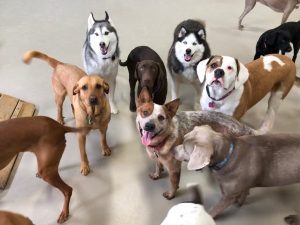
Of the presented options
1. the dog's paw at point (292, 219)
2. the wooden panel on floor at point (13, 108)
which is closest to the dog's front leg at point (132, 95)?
the wooden panel on floor at point (13, 108)

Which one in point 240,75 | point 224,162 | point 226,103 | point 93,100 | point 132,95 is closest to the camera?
point 224,162

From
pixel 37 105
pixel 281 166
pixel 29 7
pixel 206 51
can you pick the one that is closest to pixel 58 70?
pixel 37 105

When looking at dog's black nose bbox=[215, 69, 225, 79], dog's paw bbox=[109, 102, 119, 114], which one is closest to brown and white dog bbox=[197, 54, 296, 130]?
dog's black nose bbox=[215, 69, 225, 79]

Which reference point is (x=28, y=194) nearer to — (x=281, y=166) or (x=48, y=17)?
(x=281, y=166)

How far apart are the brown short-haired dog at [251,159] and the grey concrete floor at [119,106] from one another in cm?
40

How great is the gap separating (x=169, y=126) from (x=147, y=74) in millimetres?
651

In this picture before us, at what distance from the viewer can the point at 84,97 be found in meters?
2.58

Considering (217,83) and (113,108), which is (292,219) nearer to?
(217,83)

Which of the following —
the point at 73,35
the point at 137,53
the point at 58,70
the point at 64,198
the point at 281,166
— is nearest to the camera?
the point at 281,166

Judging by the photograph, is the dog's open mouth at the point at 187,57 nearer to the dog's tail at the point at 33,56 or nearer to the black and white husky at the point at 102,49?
the black and white husky at the point at 102,49

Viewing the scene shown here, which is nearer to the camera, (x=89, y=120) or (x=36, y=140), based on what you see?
(x=36, y=140)

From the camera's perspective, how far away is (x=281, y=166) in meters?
2.32

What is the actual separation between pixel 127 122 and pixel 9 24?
247 cm

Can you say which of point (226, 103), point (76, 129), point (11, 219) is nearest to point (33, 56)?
point (76, 129)
